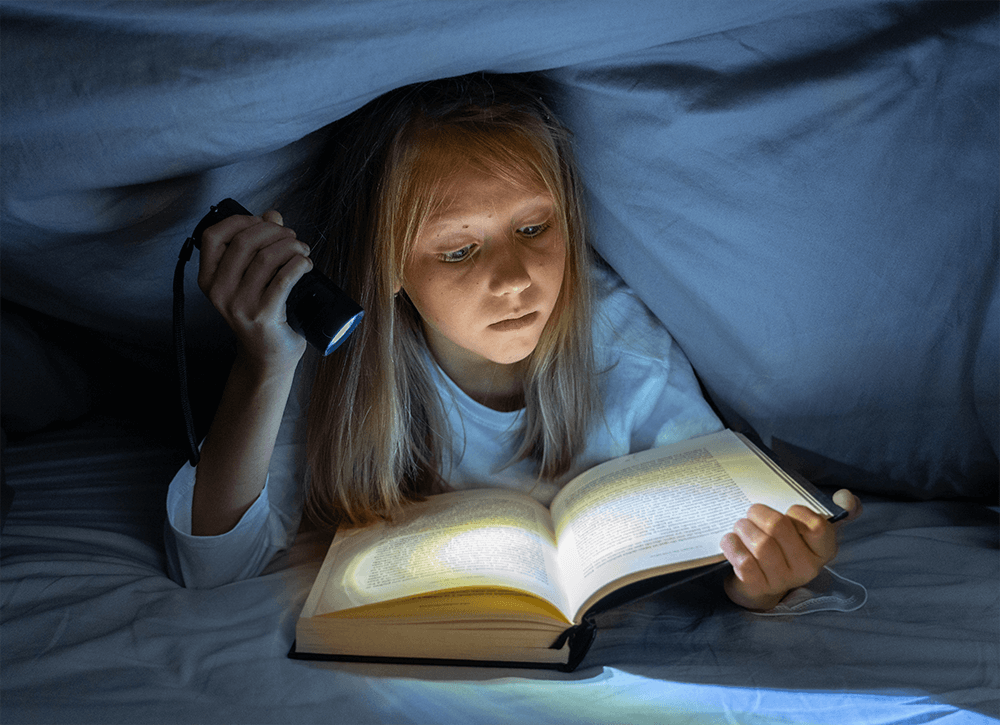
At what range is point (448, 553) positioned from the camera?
2.23ft

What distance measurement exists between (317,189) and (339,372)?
0.67 feet

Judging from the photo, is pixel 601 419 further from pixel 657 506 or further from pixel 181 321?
pixel 181 321

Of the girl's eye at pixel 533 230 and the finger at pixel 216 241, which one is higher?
the finger at pixel 216 241

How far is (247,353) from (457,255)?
22 centimetres

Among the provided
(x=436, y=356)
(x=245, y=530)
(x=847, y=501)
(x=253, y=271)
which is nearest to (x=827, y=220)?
(x=847, y=501)

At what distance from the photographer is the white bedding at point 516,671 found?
57cm

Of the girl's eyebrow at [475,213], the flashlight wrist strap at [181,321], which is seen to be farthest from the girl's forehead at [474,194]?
the flashlight wrist strap at [181,321]

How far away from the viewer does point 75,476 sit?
3.13ft

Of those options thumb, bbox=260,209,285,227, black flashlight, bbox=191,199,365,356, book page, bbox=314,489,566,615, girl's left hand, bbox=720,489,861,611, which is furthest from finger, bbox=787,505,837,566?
thumb, bbox=260,209,285,227

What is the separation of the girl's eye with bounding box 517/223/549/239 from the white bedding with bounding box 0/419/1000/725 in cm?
38

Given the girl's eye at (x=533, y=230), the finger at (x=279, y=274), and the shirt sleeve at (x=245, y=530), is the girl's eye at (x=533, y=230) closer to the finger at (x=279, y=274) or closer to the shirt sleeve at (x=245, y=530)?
the finger at (x=279, y=274)

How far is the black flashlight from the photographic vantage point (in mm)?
634

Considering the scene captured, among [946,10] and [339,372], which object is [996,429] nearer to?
[946,10]

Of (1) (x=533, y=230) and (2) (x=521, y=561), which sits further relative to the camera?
(1) (x=533, y=230)
